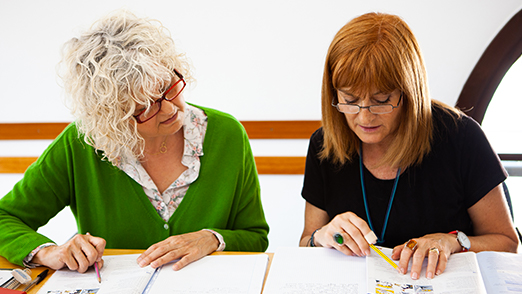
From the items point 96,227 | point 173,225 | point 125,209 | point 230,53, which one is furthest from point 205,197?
point 230,53

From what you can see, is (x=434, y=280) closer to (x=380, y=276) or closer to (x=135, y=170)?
(x=380, y=276)

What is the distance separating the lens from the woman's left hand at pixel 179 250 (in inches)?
48.3

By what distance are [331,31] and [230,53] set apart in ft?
1.86

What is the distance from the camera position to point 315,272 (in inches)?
44.9

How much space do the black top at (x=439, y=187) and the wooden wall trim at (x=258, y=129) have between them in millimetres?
1062

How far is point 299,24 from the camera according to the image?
7.91ft

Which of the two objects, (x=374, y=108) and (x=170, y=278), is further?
(x=374, y=108)

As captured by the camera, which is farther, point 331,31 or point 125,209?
point 331,31

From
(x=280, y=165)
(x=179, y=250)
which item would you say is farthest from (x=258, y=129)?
(x=179, y=250)

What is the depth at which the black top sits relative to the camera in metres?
1.34

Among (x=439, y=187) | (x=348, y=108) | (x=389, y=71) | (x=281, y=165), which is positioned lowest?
(x=281, y=165)

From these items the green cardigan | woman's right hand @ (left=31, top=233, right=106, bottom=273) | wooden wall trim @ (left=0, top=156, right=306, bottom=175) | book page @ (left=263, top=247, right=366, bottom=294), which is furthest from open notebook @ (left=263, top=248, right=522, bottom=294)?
wooden wall trim @ (left=0, top=156, right=306, bottom=175)

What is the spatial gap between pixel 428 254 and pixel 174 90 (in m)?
0.87

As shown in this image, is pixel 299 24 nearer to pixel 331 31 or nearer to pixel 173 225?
pixel 331 31
